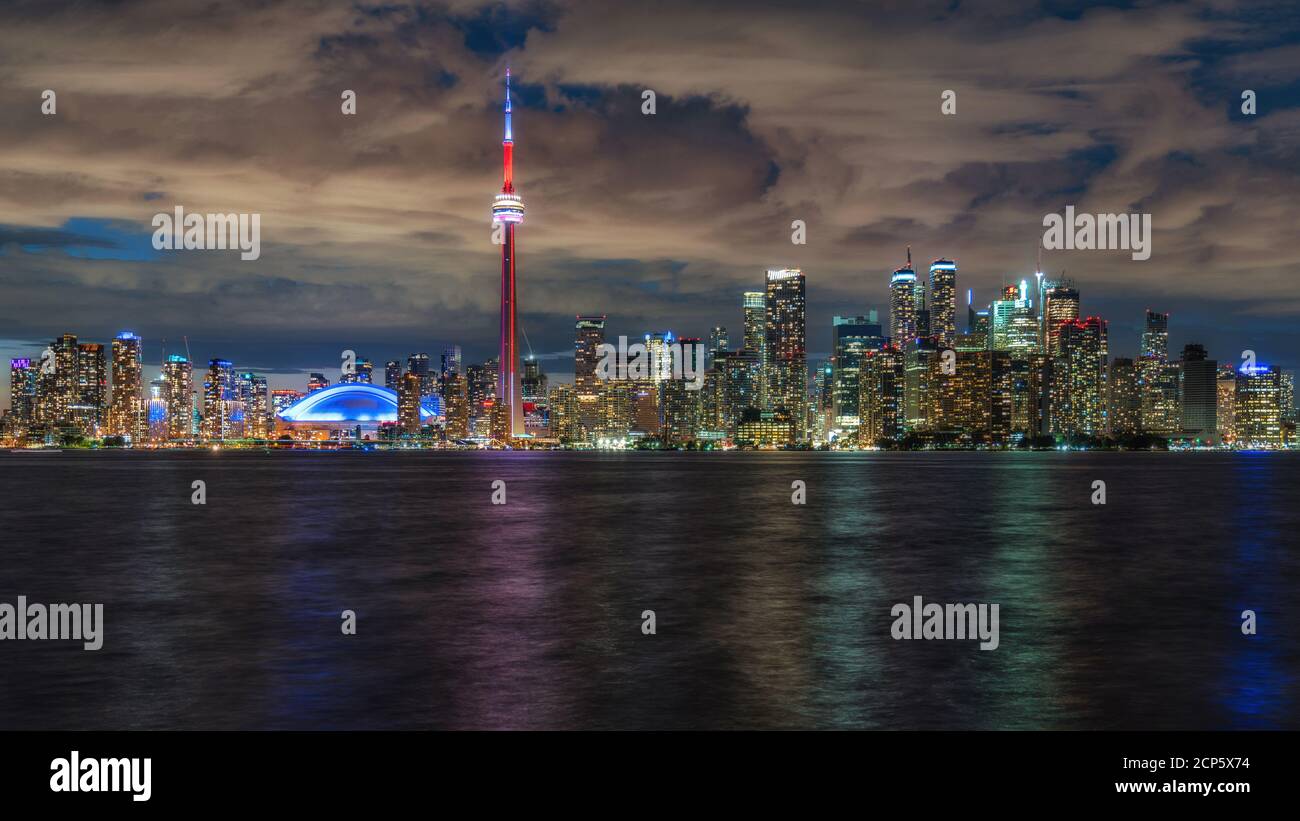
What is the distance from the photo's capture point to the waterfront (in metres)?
20.6

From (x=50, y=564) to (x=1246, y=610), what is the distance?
50.2m

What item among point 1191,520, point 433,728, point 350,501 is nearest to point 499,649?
point 433,728

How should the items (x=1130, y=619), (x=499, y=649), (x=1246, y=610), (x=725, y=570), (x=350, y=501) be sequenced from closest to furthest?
(x=499, y=649) → (x=1130, y=619) → (x=1246, y=610) → (x=725, y=570) → (x=350, y=501)

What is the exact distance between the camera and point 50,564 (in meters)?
49.1

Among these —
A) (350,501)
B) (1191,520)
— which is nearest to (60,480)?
(350,501)

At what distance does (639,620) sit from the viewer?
106ft

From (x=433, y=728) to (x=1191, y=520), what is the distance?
74460 mm

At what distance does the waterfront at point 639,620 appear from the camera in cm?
2058

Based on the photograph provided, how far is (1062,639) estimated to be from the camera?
28453mm
